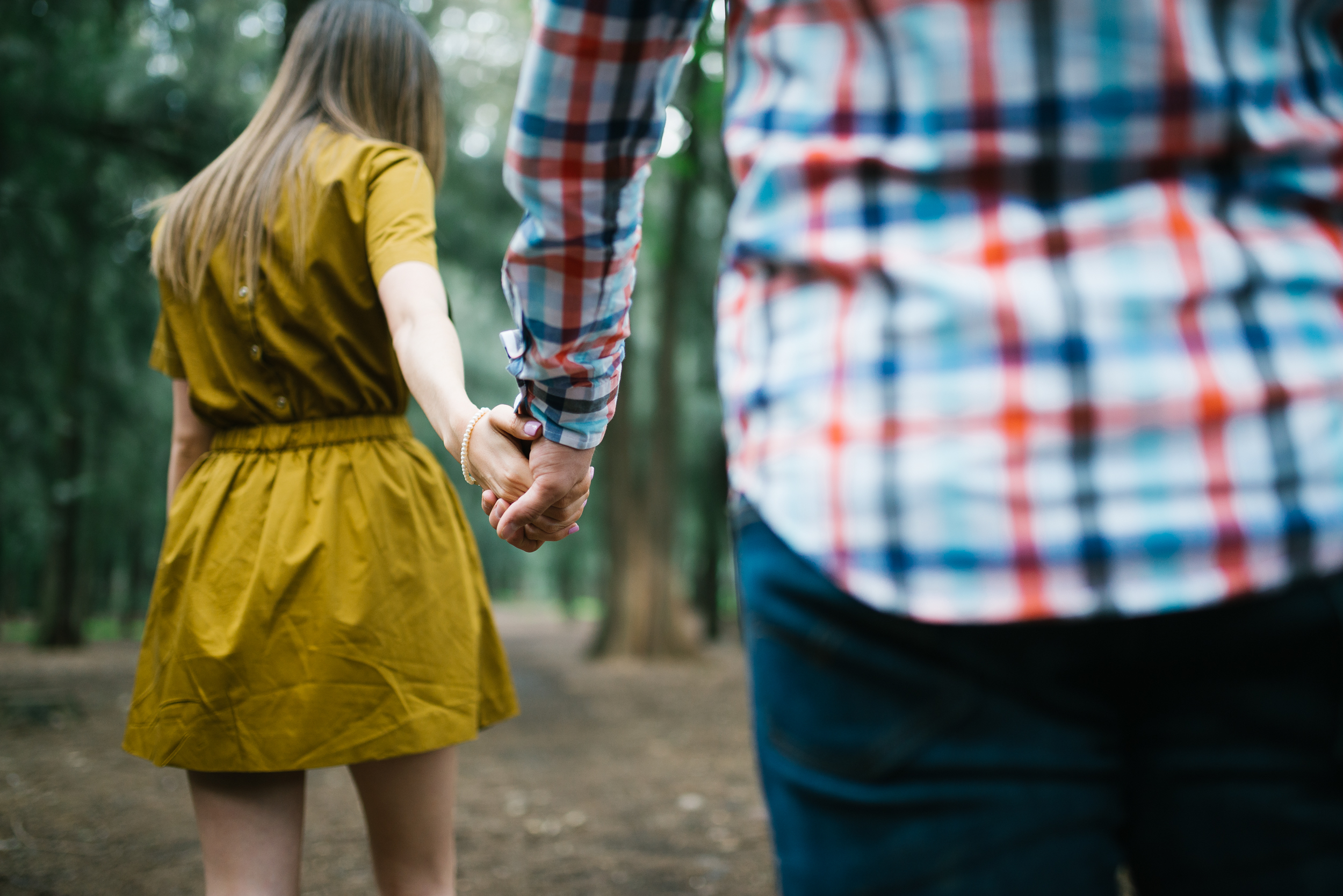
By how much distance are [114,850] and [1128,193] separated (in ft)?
17.3

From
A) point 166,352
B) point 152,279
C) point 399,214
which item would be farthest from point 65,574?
point 399,214

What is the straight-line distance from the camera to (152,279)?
9375 mm

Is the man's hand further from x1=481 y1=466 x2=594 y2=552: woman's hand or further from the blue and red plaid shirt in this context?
the blue and red plaid shirt

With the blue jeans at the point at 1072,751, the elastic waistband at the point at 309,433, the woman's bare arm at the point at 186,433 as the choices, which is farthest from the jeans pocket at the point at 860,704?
the woman's bare arm at the point at 186,433

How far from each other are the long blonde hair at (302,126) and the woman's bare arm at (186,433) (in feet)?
0.77

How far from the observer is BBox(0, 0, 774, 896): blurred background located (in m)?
5.08

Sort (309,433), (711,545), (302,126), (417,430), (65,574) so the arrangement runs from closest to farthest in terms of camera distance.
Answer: (309,433)
(302,126)
(417,430)
(65,574)
(711,545)

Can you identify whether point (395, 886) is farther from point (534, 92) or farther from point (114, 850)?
point (114, 850)

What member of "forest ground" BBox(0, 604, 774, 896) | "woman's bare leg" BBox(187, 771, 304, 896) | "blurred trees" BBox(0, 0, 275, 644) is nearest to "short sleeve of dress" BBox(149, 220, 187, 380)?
"woman's bare leg" BBox(187, 771, 304, 896)

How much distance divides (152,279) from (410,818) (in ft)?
28.3

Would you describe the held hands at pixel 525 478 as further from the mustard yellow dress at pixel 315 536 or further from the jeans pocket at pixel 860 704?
the jeans pocket at pixel 860 704

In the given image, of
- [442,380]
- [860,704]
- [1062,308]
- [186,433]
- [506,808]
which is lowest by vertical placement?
[506,808]

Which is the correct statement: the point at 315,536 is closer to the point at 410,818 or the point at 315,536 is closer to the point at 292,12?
the point at 410,818

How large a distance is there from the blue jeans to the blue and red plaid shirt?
0.04 m
